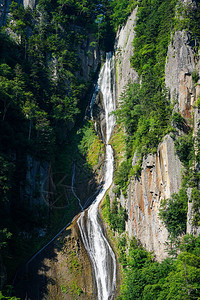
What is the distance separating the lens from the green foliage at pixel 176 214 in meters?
21.5

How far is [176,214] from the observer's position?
21.7 metres

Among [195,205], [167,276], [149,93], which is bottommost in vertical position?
[167,276]

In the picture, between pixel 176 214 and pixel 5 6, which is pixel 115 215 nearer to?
pixel 176 214

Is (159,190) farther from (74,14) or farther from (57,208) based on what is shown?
(74,14)

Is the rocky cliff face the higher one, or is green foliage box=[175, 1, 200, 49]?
green foliage box=[175, 1, 200, 49]

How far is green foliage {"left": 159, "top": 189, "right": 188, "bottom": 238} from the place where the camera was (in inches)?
848

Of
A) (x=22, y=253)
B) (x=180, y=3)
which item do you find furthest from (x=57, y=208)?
(x=180, y=3)

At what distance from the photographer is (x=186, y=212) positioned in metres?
21.7

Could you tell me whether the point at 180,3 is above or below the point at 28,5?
below

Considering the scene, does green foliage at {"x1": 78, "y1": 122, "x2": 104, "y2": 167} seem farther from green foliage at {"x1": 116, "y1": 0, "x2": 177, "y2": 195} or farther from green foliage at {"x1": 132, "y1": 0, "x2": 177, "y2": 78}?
green foliage at {"x1": 132, "y1": 0, "x2": 177, "y2": 78}

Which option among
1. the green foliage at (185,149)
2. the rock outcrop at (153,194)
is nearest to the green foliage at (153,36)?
the green foliage at (185,149)

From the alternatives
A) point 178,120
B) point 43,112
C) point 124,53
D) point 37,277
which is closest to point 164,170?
point 178,120

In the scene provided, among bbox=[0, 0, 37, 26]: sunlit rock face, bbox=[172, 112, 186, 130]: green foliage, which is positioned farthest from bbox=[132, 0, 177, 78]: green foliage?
bbox=[0, 0, 37, 26]: sunlit rock face

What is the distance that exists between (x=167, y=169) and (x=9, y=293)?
17.7 metres
